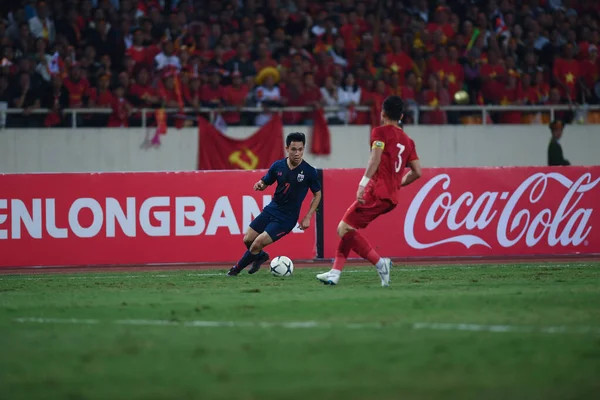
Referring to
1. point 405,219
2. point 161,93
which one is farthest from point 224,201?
point 161,93

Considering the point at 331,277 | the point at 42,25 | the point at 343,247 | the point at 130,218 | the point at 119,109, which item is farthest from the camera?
the point at 42,25

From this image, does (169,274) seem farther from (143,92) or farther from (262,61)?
(262,61)

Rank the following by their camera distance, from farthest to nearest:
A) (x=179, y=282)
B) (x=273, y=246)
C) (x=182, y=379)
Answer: (x=273, y=246)
(x=179, y=282)
(x=182, y=379)

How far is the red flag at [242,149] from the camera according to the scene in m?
20.2

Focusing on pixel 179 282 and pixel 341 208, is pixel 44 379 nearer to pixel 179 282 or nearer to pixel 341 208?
pixel 179 282

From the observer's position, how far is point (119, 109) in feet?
63.8

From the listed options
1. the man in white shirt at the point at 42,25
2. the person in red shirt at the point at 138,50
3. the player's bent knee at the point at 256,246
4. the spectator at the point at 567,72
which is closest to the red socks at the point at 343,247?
the player's bent knee at the point at 256,246

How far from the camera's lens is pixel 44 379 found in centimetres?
596

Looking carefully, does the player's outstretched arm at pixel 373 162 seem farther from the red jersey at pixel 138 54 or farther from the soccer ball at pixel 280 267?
the red jersey at pixel 138 54

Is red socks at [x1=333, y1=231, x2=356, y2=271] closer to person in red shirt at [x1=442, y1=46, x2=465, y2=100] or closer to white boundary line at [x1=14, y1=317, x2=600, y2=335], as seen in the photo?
white boundary line at [x1=14, y1=317, x2=600, y2=335]

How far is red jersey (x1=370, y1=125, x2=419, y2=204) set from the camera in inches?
407

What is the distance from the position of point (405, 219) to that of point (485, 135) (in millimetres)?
6335

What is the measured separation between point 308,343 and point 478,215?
30.7 feet

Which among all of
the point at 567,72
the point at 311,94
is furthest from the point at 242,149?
the point at 567,72
